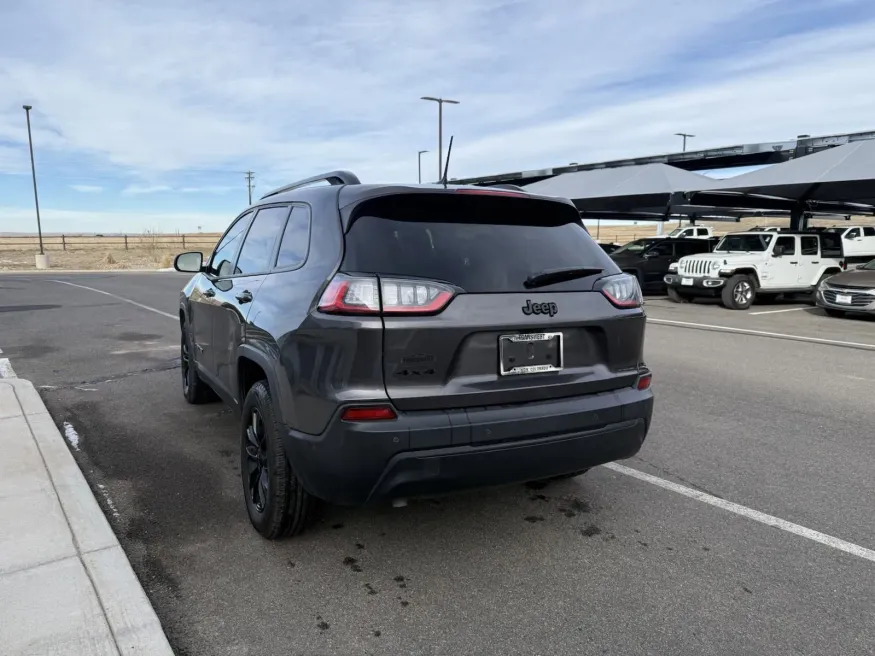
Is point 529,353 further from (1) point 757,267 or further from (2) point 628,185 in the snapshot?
(2) point 628,185

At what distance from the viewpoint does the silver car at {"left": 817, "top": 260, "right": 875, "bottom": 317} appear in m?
12.4

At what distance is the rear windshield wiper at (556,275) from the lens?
2922mm

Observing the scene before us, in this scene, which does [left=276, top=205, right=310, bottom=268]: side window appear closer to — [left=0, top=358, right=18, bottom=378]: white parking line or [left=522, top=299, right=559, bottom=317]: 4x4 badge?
[left=522, top=299, right=559, bottom=317]: 4x4 badge

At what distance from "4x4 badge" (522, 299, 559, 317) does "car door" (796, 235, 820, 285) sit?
50.4ft

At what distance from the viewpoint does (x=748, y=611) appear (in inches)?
104

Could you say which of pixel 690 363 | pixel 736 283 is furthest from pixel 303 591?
pixel 736 283

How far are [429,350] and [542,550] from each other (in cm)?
126

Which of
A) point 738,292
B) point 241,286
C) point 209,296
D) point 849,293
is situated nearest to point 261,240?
point 241,286

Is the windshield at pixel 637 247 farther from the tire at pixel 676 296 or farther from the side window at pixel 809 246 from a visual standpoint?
the side window at pixel 809 246

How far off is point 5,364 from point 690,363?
829cm

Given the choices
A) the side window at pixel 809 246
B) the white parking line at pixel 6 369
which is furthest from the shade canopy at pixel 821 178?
the white parking line at pixel 6 369

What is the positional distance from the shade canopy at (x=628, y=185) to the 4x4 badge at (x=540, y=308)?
16.8 metres

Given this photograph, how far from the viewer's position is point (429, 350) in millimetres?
2629

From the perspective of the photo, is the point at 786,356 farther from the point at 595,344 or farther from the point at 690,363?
the point at 595,344
